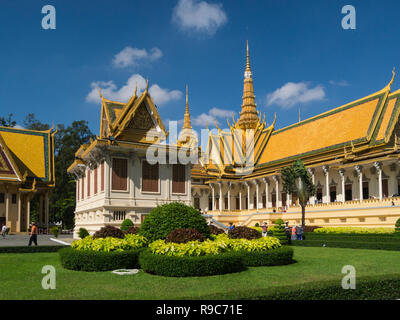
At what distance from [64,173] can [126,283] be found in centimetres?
5520

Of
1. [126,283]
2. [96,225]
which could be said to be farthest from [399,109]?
[126,283]

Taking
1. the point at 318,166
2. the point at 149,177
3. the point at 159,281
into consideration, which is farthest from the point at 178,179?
the point at 159,281

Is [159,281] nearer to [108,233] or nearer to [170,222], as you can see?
[170,222]

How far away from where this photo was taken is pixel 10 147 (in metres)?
47.4

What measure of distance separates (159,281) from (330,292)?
4.50 metres

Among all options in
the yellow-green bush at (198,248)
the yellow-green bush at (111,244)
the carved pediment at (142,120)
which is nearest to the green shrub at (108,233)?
the yellow-green bush at (111,244)

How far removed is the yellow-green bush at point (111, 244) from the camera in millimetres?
13547

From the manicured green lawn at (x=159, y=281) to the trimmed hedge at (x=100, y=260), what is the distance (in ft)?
1.30

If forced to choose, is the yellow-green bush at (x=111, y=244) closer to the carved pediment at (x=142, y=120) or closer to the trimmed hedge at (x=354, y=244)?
the trimmed hedge at (x=354, y=244)

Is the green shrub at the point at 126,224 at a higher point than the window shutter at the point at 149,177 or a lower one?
lower

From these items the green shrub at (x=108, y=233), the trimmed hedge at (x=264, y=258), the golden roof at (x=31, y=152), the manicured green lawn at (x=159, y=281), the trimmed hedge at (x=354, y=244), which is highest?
the golden roof at (x=31, y=152)

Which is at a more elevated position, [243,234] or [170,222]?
[170,222]

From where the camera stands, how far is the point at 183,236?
12.8 m
